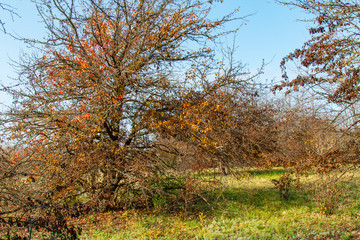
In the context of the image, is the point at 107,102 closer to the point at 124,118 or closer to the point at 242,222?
the point at 124,118

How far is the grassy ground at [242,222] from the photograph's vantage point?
266 inches

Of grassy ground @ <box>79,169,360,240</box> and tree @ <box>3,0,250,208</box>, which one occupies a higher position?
tree @ <box>3,0,250,208</box>

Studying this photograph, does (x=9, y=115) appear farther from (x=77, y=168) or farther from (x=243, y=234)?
(x=243, y=234)

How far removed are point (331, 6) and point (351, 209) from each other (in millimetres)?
6390

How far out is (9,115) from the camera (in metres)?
8.34

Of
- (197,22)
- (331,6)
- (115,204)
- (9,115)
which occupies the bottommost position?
(115,204)

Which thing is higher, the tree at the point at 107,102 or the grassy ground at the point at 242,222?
the tree at the point at 107,102

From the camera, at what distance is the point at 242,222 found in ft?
25.3

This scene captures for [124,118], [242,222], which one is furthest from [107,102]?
[242,222]

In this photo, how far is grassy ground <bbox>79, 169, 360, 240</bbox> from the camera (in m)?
6.77

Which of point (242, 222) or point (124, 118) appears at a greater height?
point (124, 118)

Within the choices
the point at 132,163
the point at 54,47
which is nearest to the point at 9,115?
the point at 54,47

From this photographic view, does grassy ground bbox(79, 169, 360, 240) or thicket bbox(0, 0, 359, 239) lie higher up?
thicket bbox(0, 0, 359, 239)

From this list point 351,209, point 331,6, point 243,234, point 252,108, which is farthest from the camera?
point 252,108
